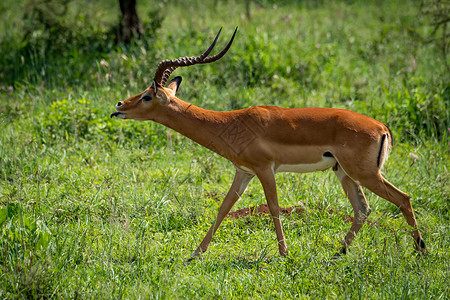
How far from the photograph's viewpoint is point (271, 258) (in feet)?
13.8

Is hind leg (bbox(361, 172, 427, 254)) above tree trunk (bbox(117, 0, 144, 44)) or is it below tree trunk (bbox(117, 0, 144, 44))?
below

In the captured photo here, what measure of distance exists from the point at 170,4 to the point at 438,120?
292 inches

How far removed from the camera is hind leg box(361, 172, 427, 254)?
13.6 feet

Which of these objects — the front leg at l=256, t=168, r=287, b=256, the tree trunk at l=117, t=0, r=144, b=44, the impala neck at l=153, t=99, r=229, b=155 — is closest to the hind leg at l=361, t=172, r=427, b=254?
the front leg at l=256, t=168, r=287, b=256

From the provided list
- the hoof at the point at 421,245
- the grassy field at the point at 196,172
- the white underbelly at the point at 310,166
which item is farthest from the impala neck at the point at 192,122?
the hoof at the point at 421,245

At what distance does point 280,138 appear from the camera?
13.9 feet

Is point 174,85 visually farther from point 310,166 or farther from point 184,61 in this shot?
point 310,166

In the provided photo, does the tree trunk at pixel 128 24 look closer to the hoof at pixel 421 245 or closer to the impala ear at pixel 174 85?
the impala ear at pixel 174 85

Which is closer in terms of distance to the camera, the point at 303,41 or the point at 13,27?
the point at 303,41

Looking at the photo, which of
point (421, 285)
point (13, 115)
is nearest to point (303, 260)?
point (421, 285)

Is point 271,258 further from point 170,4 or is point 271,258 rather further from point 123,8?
point 170,4

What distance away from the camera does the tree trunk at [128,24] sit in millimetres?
8875

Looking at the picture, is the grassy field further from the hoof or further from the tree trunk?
the tree trunk

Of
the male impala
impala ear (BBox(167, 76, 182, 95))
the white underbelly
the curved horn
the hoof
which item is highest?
the curved horn
